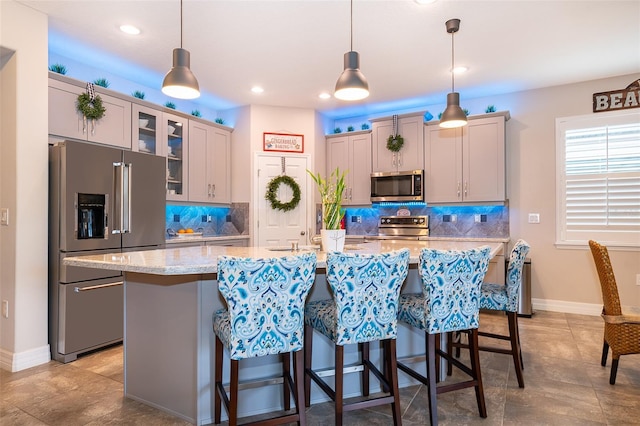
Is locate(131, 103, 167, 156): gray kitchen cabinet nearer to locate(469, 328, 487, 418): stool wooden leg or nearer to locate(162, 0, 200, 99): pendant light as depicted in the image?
locate(162, 0, 200, 99): pendant light

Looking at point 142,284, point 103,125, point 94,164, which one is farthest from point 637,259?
point 103,125

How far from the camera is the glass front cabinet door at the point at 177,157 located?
15.5 feet

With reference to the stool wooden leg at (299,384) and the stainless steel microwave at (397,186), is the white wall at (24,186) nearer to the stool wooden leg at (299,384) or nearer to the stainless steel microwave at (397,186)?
the stool wooden leg at (299,384)

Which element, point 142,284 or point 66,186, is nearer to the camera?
point 142,284

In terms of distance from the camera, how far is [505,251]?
185 inches

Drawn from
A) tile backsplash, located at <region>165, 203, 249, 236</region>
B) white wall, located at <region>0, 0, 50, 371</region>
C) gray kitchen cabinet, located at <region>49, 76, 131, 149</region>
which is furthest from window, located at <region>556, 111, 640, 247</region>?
white wall, located at <region>0, 0, 50, 371</region>

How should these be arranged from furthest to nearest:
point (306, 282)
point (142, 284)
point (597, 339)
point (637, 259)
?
point (637, 259), point (597, 339), point (142, 284), point (306, 282)

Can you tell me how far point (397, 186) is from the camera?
5383 mm

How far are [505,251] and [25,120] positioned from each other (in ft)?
16.6

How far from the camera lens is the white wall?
2.94 metres

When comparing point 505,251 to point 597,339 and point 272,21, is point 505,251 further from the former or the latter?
point 272,21

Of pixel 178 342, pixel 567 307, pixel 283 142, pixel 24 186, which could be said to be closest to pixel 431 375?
pixel 178 342

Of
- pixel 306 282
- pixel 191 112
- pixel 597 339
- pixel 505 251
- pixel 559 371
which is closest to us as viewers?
pixel 306 282

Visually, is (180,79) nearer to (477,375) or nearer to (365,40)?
(365,40)
